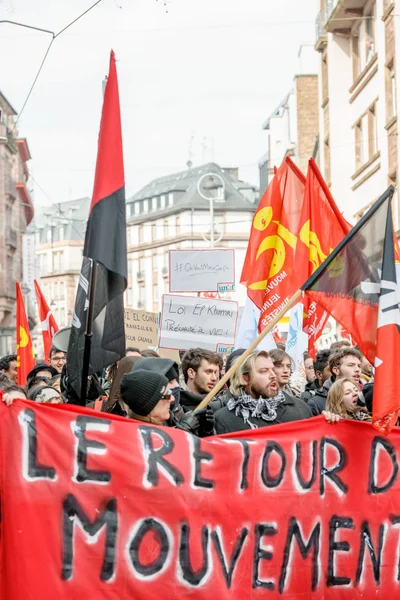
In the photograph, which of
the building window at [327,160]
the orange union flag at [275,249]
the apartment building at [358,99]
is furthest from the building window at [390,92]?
the orange union flag at [275,249]

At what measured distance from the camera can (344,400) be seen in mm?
6871

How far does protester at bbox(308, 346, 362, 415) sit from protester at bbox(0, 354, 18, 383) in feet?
14.6

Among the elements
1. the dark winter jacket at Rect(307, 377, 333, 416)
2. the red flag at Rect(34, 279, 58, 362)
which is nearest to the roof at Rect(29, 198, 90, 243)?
the red flag at Rect(34, 279, 58, 362)

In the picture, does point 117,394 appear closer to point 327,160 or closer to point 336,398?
point 336,398

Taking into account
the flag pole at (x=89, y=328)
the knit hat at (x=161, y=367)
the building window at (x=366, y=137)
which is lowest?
the knit hat at (x=161, y=367)

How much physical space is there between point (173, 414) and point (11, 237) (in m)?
64.2

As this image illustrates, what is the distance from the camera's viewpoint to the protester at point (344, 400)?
6812 mm

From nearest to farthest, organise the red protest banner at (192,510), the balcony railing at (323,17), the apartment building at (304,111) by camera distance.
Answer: the red protest banner at (192,510) → the balcony railing at (323,17) → the apartment building at (304,111)

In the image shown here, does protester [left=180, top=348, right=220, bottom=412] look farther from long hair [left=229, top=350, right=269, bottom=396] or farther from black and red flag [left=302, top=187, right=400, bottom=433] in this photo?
black and red flag [left=302, top=187, right=400, bottom=433]

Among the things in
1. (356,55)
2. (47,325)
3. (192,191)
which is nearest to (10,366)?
(47,325)

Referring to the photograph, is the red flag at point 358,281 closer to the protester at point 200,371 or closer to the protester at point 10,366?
the protester at point 200,371

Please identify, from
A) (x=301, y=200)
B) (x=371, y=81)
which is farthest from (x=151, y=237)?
(x=301, y=200)

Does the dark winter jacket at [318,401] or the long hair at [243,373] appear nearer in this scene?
the long hair at [243,373]

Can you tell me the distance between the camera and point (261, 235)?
9.88 metres
